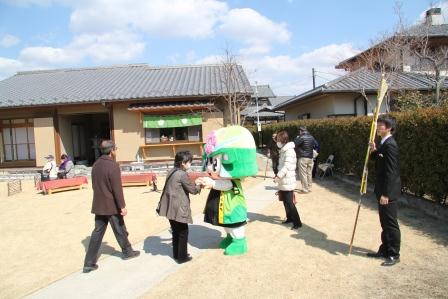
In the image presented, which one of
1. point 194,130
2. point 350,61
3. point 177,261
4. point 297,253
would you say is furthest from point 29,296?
point 350,61

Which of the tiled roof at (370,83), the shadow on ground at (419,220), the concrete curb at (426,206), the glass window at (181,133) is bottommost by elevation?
the shadow on ground at (419,220)

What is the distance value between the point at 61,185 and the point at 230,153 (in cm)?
890

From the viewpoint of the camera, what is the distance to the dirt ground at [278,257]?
420cm

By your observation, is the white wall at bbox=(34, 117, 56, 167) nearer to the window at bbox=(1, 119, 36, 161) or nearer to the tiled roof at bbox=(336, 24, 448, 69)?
the window at bbox=(1, 119, 36, 161)

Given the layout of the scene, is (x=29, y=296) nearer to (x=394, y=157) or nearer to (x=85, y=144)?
(x=394, y=157)

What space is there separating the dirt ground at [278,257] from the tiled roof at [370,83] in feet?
26.7

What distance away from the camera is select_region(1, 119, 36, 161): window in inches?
699

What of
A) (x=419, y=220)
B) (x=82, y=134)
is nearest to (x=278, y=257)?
(x=419, y=220)

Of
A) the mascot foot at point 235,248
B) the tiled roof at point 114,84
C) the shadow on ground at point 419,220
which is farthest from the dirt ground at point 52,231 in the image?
the tiled roof at point 114,84

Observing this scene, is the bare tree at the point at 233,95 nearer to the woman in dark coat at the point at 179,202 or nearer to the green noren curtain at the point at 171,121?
the green noren curtain at the point at 171,121

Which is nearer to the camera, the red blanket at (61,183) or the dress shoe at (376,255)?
the dress shoe at (376,255)

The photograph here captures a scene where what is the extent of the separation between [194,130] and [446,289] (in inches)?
511

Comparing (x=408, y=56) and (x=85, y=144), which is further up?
(x=408, y=56)

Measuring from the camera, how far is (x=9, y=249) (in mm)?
6434
